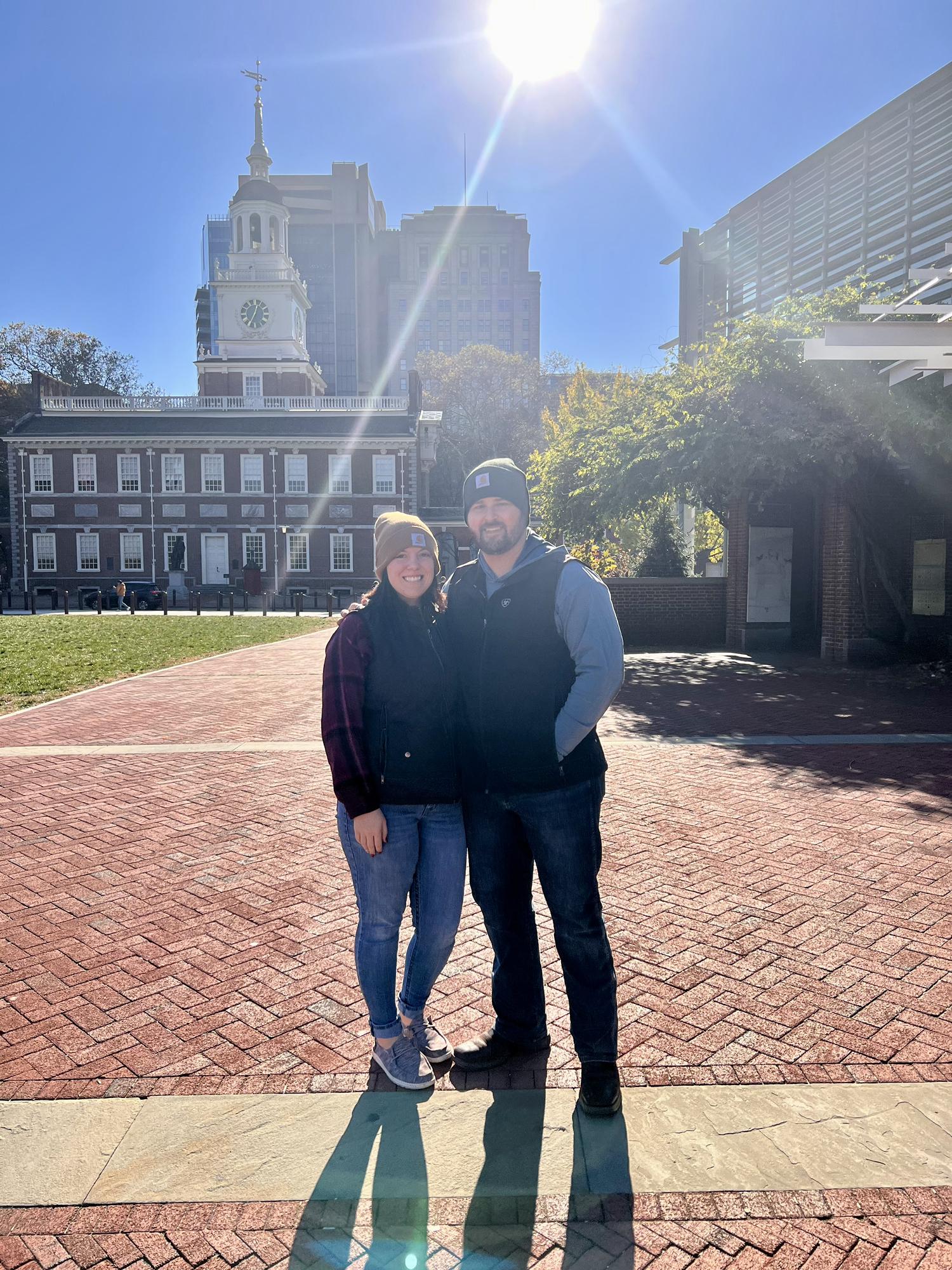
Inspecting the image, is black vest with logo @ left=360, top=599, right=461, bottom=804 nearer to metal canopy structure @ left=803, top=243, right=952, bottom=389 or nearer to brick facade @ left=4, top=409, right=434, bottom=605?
metal canopy structure @ left=803, top=243, right=952, bottom=389

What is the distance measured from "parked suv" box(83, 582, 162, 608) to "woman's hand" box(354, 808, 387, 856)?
132ft

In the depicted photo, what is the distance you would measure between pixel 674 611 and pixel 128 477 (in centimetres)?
4015

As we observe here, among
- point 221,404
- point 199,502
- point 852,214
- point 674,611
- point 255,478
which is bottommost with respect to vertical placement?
point 674,611

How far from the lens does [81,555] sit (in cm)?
5025

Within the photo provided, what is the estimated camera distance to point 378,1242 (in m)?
2.32

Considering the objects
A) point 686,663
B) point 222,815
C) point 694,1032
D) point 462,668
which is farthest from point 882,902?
point 686,663

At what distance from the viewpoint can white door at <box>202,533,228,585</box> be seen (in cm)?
5025

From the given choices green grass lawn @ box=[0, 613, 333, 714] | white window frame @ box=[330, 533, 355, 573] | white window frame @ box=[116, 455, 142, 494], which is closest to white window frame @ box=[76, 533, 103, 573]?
white window frame @ box=[116, 455, 142, 494]

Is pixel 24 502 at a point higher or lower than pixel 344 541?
higher

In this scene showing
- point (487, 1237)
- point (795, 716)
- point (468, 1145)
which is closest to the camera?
point (487, 1237)

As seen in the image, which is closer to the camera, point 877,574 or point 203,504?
point 877,574

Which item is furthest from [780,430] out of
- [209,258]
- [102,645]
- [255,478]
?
[209,258]

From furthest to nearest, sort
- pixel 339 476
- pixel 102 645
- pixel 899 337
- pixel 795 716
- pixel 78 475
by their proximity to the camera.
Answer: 1. pixel 339 476
2. pixel 78 475
3. pixel 102 645
4. pixel 795 716
5. pixel 899 337

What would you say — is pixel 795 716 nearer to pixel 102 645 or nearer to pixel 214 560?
pixel 102 645
